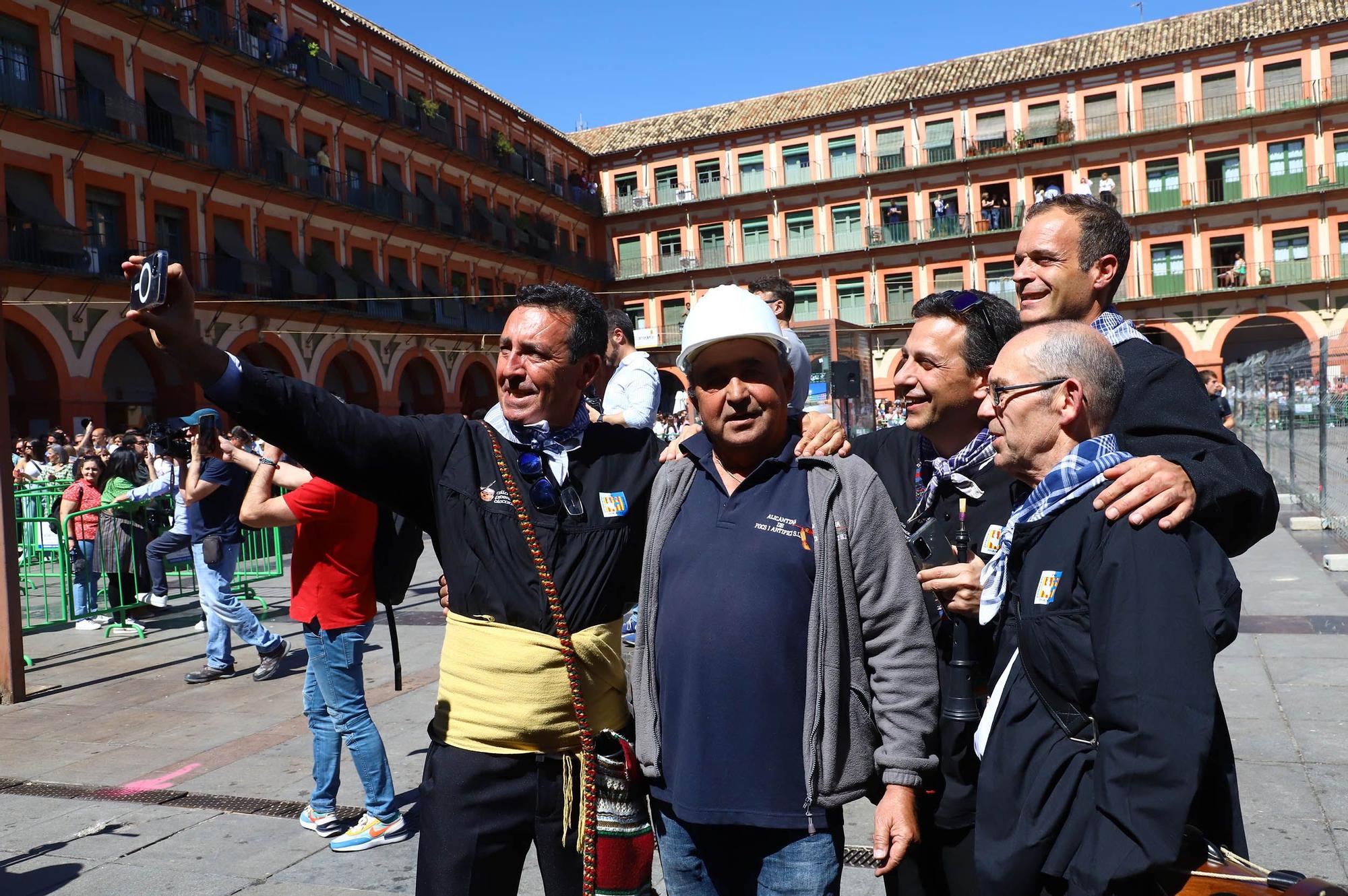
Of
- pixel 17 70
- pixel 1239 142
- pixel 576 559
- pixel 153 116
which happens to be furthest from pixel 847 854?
pixel 1239 142

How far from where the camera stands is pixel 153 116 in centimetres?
2558

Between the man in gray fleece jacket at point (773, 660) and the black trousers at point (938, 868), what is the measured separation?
1.11 feet

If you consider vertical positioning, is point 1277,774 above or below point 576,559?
below

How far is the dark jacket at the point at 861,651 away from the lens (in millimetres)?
2285

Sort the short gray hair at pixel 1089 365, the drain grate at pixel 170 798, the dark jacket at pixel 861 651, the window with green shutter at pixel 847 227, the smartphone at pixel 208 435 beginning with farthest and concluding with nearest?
the window with green shutter at pixel 847 227
the smartphone at pixel 208 435
the drain grate at pixel 170 798
the dark jacket at pixel 861 651
the short gray hair at pixel 1089 365

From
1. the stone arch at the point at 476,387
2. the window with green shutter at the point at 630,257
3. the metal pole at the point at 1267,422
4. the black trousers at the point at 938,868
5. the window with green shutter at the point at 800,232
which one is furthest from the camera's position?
the window with green shutter at the point at 630,257

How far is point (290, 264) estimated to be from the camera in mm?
29391

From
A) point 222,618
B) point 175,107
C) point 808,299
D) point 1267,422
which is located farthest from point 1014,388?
point 808,299

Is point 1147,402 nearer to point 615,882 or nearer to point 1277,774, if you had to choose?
point 615,882

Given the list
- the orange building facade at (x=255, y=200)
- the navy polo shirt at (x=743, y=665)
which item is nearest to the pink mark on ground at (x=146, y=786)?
the navy polo shirt at (x=743, y=665)

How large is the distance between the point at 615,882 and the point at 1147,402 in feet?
5.43

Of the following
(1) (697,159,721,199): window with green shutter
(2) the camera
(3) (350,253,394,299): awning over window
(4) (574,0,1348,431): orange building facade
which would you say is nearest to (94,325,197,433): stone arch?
(2) the camera

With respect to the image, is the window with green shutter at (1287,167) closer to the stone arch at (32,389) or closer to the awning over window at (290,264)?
the awning over window at (290,264)

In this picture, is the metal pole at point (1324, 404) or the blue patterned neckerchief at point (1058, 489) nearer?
the blue patterned neckerchief at point (1058, 489)
